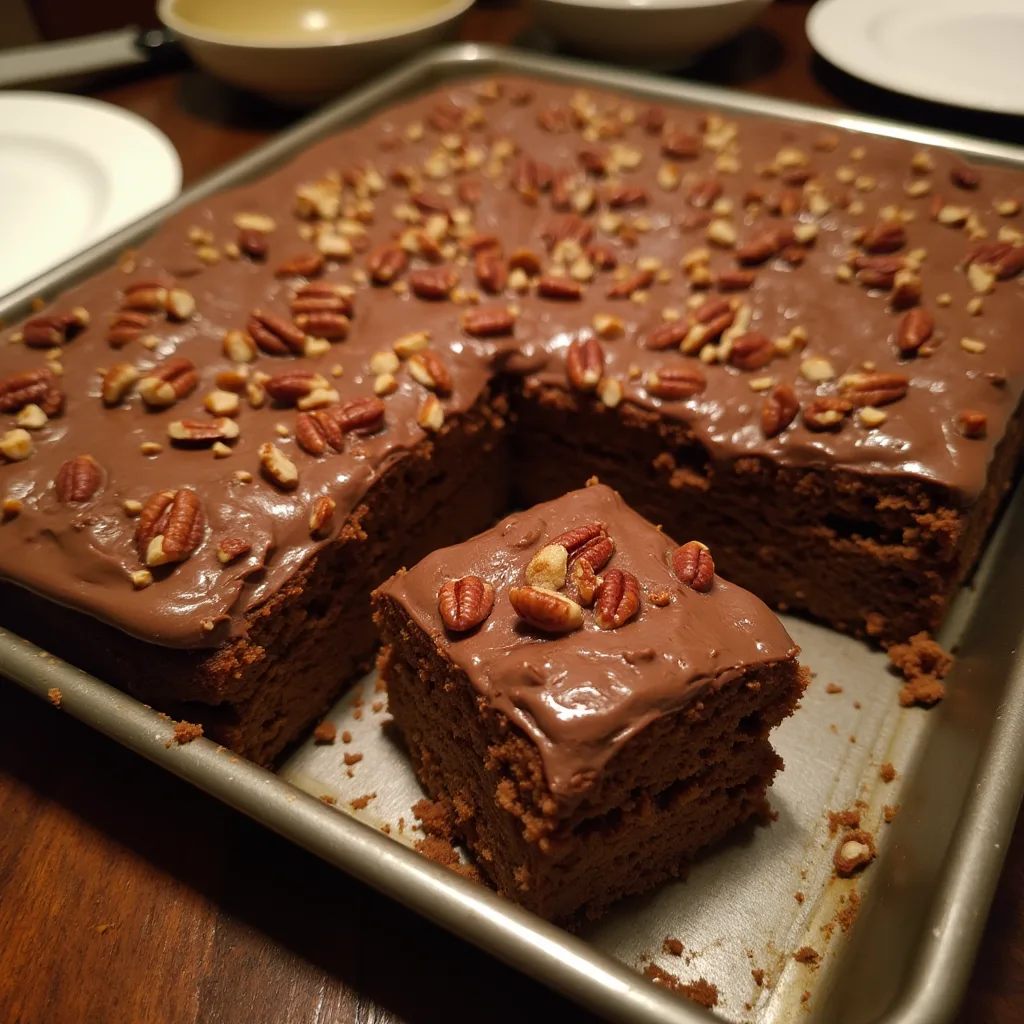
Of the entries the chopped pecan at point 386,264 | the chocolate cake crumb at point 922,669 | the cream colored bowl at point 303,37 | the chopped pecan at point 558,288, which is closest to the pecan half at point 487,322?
the chopped pecan at point 558,288

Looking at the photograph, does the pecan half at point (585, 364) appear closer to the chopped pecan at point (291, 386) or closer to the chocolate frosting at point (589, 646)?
the chocolate frosting at point (589, 646)

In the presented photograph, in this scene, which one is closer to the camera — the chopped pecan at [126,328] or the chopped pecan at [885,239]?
the chopped pecan at [126,328]

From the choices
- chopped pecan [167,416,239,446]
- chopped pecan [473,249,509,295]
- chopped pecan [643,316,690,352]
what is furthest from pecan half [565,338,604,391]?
chopped pecan [167,416,239,446]

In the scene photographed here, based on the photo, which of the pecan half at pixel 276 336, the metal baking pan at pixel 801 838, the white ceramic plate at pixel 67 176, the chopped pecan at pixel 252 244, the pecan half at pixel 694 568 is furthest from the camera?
the white ceramic plate at pixel 67 176

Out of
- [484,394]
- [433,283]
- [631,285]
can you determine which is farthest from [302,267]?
[631,285]

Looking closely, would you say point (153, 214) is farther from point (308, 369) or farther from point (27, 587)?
point (27, 587)

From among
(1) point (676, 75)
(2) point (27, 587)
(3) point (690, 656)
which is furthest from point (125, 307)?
(1) point (676, 75)

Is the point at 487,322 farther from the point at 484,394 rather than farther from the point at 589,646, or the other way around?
the point at 589,646
